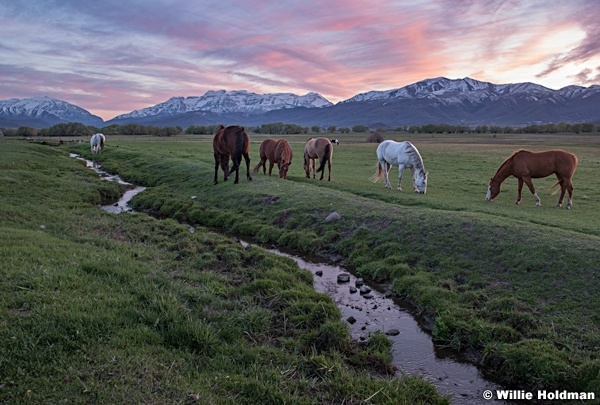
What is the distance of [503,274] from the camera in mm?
9039

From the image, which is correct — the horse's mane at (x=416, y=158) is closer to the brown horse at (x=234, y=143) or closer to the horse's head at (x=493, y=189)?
the horse's head at (x=493, y=189)

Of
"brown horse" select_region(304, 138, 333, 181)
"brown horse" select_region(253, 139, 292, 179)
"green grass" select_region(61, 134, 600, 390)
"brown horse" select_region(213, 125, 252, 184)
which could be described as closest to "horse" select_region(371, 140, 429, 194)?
Answer: "green grass" select_region(61, 134, 600, 390)

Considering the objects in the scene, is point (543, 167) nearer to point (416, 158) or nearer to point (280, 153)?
point (416, 158)

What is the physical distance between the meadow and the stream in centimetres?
35

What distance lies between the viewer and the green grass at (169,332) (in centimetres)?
449

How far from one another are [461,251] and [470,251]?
0.75 ft

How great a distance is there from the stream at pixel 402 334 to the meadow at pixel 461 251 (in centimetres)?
35

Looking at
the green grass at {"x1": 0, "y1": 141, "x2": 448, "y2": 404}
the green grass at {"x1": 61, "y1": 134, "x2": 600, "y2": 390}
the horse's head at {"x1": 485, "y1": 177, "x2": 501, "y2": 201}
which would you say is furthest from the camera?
the horse's head at {"x1": 485, "y1": 177, "x2": 501, "y2": 201}

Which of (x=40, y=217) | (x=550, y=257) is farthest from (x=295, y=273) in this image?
(x=40, y=217)

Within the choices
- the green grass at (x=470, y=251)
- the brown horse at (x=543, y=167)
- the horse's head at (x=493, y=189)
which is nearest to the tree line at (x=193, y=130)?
the horse's head at (x=493, y=189)

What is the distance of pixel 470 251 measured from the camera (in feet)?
33.8

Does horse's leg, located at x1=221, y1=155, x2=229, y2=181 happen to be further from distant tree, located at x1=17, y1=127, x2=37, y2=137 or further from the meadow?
distant tree, located at x1=17, y1=127, x2=37, y2=137

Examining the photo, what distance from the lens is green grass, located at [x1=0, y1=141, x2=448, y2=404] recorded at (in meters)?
4.49

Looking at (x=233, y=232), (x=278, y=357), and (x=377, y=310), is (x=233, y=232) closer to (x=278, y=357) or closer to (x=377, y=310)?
(x=377, y=310)
